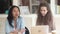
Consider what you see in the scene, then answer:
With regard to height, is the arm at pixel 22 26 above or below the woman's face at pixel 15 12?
below

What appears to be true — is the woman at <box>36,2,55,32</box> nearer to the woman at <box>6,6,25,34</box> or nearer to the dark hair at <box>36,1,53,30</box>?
the dark hair at <box>36,1,53,30</box>

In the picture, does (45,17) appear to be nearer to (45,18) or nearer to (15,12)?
(45,18)

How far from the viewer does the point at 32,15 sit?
143 centimetres

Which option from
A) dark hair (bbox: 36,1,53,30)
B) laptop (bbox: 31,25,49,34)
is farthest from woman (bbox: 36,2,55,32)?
laptop (bbox: 31,25,49,34)

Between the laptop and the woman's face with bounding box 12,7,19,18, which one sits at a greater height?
the woman's face with bounding box 12,7,19,18

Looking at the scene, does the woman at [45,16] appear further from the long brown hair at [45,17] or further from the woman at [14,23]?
the woman at [14,23]

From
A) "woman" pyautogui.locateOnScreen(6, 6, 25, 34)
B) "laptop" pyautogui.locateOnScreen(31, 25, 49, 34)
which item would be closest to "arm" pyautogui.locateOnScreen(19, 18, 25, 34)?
"woman" pyautogui.locateOnScreen(6, 6, 25, 34)

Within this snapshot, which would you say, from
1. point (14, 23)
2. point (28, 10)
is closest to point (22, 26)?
point (14, 23)

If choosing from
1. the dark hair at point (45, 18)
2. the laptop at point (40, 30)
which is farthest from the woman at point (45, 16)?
the laptop at point (40, 30)

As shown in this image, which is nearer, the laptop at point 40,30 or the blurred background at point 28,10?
the laptop at point 40,30

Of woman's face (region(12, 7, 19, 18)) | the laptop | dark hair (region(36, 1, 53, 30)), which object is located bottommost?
the laptop

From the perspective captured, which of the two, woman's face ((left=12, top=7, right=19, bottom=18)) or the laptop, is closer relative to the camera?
the laptop

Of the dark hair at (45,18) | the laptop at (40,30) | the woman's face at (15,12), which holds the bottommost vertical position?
the laptop at (40,30)

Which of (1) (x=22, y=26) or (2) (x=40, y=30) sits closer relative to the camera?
(2) (x=40, y=30)
